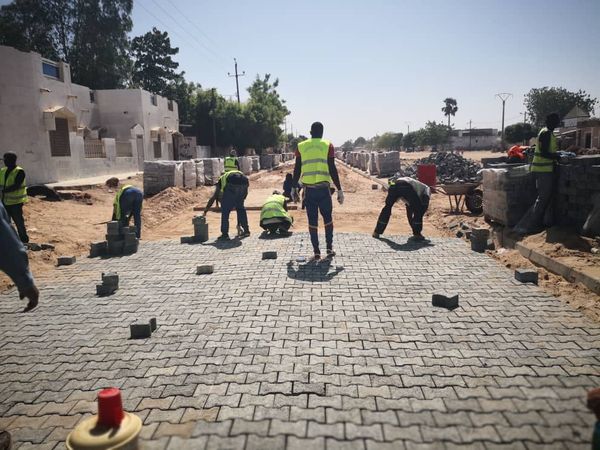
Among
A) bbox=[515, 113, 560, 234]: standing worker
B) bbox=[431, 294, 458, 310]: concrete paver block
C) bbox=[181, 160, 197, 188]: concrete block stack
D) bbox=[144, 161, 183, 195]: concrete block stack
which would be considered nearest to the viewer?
bbox=[431, 294, 458, 310]: concrete paver block

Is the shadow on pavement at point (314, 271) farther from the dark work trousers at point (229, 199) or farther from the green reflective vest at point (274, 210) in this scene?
the dark work trousers at point (229, 199)

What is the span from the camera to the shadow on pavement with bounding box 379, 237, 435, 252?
24.1 feet

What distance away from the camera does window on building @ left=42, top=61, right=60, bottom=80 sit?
18.4 meters

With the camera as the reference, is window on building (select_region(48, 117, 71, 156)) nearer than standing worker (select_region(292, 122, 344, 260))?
No

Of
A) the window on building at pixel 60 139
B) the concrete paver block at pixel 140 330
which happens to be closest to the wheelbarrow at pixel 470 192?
the concrete paver block at pixel 140 330

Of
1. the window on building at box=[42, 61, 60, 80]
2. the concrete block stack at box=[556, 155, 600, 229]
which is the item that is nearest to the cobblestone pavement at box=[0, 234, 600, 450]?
the concrete block stack at box=[556, 155, 600, 229]

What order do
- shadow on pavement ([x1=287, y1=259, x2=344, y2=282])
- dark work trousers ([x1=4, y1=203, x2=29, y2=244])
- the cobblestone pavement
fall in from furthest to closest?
dark work trousers ([x1=4, y1=203, x2=29, y2=244]), shadow on pavement ([x1=287, y1=259, x2=344, y2=282]), the cobblestone pavement

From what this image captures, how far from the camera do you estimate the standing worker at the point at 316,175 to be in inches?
260

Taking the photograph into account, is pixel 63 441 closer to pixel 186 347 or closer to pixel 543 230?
pixel 186 347

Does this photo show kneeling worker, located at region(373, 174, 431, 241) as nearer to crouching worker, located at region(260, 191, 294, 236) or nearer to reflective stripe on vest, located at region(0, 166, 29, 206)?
crouching worker, located at region(260, 191, 294, 236)

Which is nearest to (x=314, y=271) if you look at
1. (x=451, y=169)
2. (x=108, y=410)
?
(x=108, y=410)

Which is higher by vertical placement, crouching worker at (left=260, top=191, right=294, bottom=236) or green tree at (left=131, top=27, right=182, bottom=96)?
green tree at (left=131, top=27, right=182, bottom=96)

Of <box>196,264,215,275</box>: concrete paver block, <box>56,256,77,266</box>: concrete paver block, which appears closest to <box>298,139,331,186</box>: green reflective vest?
<box>196,264,215,275</box>: concrete paver block

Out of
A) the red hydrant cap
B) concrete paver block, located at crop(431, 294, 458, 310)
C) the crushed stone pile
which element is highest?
the crushed stone pile
